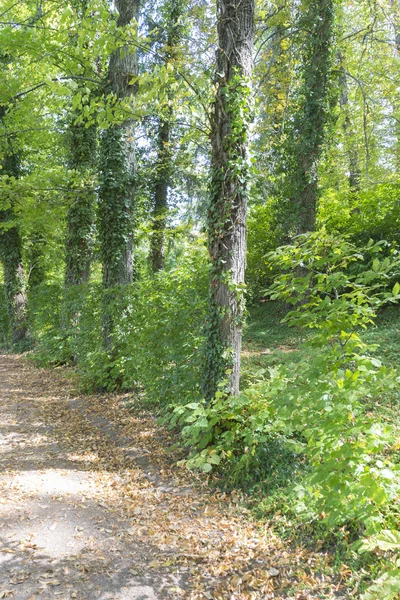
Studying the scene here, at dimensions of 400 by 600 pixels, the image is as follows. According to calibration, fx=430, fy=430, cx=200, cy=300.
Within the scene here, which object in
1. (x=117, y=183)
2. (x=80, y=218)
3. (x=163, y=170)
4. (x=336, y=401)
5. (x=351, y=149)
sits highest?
(x=351, y=149)

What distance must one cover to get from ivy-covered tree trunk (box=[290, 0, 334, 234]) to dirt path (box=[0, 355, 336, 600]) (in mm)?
7733

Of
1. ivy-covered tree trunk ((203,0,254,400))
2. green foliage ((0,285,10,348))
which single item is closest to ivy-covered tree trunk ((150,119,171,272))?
green foliage ((0,285,10,348))

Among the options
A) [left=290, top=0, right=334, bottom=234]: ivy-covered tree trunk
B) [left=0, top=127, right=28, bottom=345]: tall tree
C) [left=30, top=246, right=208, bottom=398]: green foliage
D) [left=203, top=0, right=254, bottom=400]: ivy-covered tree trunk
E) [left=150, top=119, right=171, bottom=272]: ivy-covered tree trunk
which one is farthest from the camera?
[left=0, top=127, right=28, bottom=345]: tall tree

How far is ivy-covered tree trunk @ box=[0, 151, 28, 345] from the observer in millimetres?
15359

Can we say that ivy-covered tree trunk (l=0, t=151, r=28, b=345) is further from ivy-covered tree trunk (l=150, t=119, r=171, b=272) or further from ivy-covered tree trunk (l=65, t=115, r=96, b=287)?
ivy-covered tree trunk (l=150, t=119, r=171, b=272)

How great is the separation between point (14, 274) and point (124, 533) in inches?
546

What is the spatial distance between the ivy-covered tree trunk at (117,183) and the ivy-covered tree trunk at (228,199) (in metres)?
3.75

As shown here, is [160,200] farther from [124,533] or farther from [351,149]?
[124,533]

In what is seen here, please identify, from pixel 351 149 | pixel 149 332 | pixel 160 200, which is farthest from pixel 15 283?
pixel 351 149

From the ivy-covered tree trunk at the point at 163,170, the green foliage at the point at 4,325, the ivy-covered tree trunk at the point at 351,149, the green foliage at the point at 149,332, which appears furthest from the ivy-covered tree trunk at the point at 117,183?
the green foliage at the point at 4,325

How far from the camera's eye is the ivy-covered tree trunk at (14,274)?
15.4 metres

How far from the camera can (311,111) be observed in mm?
10828

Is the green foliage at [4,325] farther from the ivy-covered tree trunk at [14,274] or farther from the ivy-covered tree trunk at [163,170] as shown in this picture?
the ivy-covered tree trunk at [163,170]

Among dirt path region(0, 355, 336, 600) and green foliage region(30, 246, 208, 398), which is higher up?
green foliage region(30, 246, 208, 398)
